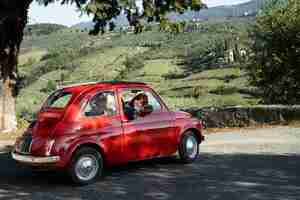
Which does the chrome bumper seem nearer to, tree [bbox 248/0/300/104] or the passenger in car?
the passenger in car

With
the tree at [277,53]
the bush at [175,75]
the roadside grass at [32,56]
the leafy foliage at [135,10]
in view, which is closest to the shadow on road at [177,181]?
the leafy foliage at [135,10]

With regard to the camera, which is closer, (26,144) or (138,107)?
(26,144)

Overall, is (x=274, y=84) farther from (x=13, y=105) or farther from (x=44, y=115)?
(x=44, y=115)

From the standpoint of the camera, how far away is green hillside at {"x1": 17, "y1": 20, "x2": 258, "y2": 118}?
267 feet

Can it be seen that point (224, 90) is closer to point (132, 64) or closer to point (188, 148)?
point (132, 64)

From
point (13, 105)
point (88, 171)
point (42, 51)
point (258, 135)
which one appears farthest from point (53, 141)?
point (42, 51)

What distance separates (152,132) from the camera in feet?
31.7

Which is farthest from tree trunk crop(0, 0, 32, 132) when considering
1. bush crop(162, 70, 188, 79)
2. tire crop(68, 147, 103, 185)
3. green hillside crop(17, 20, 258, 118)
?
bush crop(162, 70, 188, 79)

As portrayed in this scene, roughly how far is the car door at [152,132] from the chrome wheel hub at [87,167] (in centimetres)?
70

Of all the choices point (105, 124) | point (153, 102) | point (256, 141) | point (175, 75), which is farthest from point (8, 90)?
point (175, 75)

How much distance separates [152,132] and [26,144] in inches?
88.3

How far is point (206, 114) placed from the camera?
56.7 feet

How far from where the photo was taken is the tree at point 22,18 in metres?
15.3

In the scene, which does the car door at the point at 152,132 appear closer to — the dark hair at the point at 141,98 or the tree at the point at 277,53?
the dark hair at the point at 141,98
